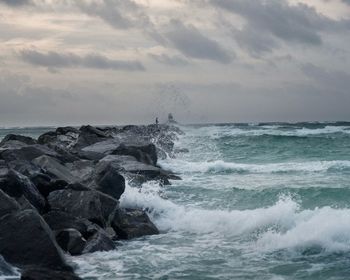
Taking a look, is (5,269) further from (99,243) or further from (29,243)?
(99,243)

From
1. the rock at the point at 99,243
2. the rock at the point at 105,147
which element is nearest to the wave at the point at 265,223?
the rock at the point at 99,243

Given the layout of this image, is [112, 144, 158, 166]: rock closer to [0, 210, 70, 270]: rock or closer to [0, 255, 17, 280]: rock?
[0, 210, 70, 270]: rock

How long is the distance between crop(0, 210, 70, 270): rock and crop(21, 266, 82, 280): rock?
329 mm

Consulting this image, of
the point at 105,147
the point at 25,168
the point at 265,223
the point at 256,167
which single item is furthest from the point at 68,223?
the point at 256,167

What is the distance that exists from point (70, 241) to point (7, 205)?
143 centimetres

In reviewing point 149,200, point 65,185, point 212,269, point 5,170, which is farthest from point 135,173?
point 212,269

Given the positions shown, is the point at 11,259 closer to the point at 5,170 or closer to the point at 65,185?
the point at 5,170

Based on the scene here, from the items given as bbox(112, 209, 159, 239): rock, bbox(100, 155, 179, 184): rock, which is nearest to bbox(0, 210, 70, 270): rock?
bbox(112, 209, 159, 239): rock

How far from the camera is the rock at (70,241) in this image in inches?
411

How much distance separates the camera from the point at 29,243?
925 cm

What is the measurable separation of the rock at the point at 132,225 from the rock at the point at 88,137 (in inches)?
553

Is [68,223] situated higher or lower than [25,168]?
lower

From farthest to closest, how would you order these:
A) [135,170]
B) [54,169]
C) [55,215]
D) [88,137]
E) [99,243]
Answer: [88,137]
[135,170]
[54,169]
[55,215]
[99,243]

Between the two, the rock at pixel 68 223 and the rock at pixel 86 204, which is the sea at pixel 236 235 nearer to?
the rock at pixel 68 223
